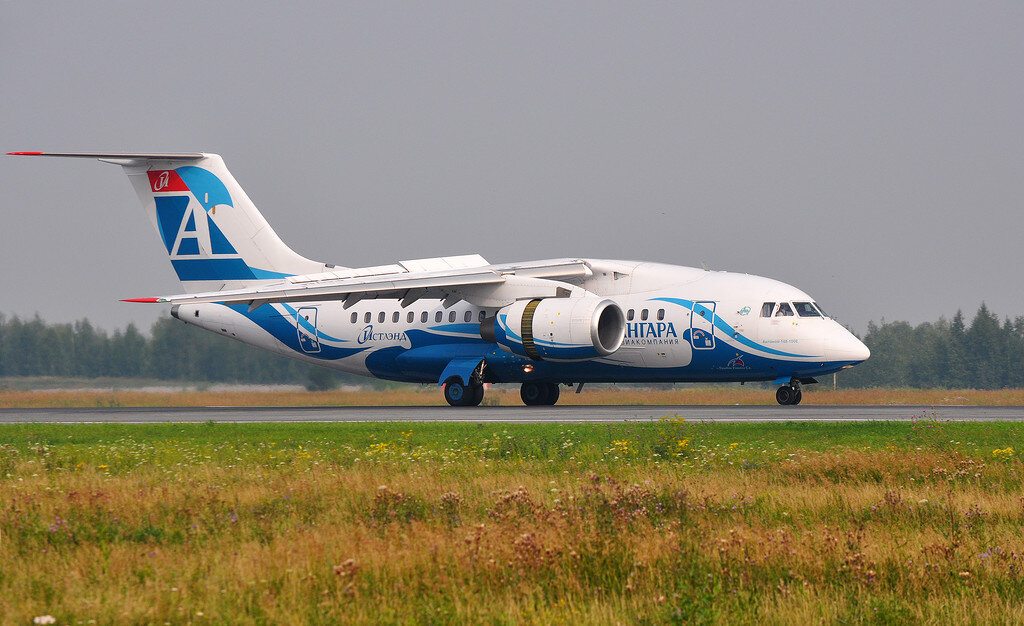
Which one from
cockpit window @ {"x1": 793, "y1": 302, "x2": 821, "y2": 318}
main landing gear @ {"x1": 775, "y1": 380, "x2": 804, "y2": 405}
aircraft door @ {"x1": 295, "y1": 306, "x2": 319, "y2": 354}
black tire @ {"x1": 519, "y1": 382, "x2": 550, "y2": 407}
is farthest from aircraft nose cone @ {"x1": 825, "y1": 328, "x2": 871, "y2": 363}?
aircraft door @ {"x1": 295, "y1": 306, "x2": 319, "y2": 354}

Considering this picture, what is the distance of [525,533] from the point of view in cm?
844

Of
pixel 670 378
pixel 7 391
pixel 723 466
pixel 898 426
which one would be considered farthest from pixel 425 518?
pixel 7 391

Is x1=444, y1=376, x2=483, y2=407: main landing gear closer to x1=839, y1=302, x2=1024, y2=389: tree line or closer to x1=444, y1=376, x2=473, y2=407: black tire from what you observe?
x1=444, y1=376, x2=473, y2=407: black tire

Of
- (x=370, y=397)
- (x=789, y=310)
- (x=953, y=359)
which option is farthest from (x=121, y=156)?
(x=953, y=359)

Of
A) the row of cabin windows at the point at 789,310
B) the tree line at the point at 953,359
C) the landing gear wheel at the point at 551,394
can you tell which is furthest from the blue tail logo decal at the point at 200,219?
the tree line at the point at 953,359

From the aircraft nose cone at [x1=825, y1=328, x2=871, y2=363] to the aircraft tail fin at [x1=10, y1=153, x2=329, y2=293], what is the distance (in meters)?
16.4

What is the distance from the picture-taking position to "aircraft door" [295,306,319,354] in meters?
33.3

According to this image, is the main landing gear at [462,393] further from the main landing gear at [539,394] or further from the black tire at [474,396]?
the main landing gear at [539,394]

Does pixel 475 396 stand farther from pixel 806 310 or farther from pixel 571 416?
pixel 806 310

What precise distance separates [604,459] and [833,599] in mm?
7055

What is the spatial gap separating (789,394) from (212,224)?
18949mm

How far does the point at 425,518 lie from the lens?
10.2m

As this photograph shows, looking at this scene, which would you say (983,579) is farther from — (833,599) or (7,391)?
(7,391)

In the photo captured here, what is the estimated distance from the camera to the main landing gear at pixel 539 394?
105 feet
